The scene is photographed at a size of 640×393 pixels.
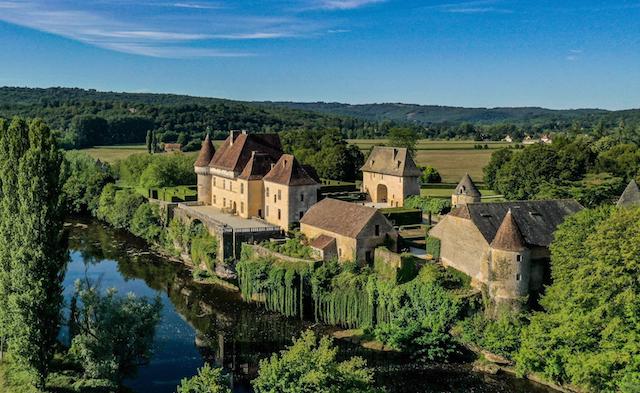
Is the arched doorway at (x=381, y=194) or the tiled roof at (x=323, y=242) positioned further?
the arched doorway at (x=381, y=194)

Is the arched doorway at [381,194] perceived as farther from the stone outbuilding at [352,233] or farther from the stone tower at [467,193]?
the stone outbuilding at [352,233]

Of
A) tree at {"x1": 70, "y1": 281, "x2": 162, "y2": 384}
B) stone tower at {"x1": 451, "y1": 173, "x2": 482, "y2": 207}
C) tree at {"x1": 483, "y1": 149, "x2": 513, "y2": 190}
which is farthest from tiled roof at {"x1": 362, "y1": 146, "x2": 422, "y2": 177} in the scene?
tree at {"x1": 70, "y1": 281, "x2": 162, "y2": 384}

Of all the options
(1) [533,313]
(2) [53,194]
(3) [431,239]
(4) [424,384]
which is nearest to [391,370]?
(4) [424,384]

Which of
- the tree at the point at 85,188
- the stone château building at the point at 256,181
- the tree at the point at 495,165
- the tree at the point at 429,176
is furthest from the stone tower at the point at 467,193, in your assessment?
the tree at the point at 85,188

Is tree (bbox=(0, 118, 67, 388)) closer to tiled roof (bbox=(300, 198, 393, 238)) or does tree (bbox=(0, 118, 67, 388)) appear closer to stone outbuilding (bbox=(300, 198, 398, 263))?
stone outbuilding (bbox=(300, 198, 398, 263))

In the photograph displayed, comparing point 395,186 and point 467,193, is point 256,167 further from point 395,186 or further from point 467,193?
point 467,193

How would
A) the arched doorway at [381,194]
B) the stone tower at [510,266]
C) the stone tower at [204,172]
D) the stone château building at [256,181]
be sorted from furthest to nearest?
1. the arched doorway at [381,194]
2. the stone tower at [204,172]
3. the stone château building at [256,181]
4. the stone tower at [510,266]

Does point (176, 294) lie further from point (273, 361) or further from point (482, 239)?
point (273, 361)
